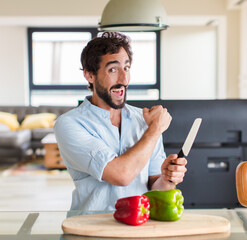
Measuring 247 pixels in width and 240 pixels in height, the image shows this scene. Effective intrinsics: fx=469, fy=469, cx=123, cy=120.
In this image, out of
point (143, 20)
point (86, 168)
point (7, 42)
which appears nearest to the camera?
point (86, 168)

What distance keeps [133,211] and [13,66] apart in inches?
326

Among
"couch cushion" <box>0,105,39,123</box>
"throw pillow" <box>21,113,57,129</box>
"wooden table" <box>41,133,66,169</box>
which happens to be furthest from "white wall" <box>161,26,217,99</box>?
"wooden table" <box>41,133,66,169</box>

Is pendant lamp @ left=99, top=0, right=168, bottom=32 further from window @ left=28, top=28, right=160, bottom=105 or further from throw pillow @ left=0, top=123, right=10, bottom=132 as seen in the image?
window @ left=28, top=28, right=160, bottom=105

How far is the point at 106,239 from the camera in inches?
47.6

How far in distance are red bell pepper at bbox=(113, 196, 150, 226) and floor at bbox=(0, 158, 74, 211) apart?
3.63 meters

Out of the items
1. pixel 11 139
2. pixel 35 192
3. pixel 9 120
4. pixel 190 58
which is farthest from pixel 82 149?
pixel 190 58

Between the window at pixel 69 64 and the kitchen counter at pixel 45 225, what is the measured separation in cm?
797

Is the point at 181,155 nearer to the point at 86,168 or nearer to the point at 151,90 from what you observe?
the point at 86,168

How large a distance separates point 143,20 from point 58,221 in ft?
6.85

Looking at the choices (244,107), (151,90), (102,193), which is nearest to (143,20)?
(244,107)

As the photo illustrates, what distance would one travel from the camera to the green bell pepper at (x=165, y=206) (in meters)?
1.33

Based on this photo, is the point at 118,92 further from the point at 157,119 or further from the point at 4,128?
the point at 4,128

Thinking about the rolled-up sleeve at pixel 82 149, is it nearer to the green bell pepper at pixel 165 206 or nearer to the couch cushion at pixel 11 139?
the green bell pepper at pixel 165 206

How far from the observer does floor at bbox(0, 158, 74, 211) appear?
501 centimetres
